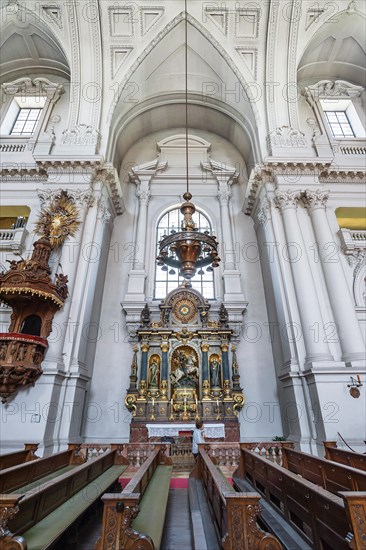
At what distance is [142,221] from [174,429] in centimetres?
687

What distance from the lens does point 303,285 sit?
26.8 ft

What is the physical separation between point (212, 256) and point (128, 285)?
5198mm

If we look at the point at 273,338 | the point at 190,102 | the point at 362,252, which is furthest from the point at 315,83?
the point at 273,338

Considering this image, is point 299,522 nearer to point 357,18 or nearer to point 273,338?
point 273,338

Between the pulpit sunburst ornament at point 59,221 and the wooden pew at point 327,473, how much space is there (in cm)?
725

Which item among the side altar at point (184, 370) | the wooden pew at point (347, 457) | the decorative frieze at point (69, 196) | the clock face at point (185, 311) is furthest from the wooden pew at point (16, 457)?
the decorative frieze at point (69, 196)

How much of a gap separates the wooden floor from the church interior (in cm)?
7

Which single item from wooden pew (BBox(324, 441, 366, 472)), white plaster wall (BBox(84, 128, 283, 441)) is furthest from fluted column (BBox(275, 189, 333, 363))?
wooden pew (BBox(324, 441, 366, 472))

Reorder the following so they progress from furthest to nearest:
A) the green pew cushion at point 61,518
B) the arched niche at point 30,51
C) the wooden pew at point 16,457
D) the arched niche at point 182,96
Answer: the arched niche at point 30,51, the arched niche at point 182,96, the wooden pew at point 16,457, the green pew cushion at point 61,518

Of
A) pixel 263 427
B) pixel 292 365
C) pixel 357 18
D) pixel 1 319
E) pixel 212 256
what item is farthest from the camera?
pixel 357 18

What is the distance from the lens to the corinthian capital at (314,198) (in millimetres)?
9281

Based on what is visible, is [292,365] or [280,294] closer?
[292,365]

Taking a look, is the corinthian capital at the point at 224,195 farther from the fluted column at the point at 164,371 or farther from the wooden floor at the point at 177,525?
the wooden floor at the point at 177,525

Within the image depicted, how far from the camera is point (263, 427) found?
868cm
